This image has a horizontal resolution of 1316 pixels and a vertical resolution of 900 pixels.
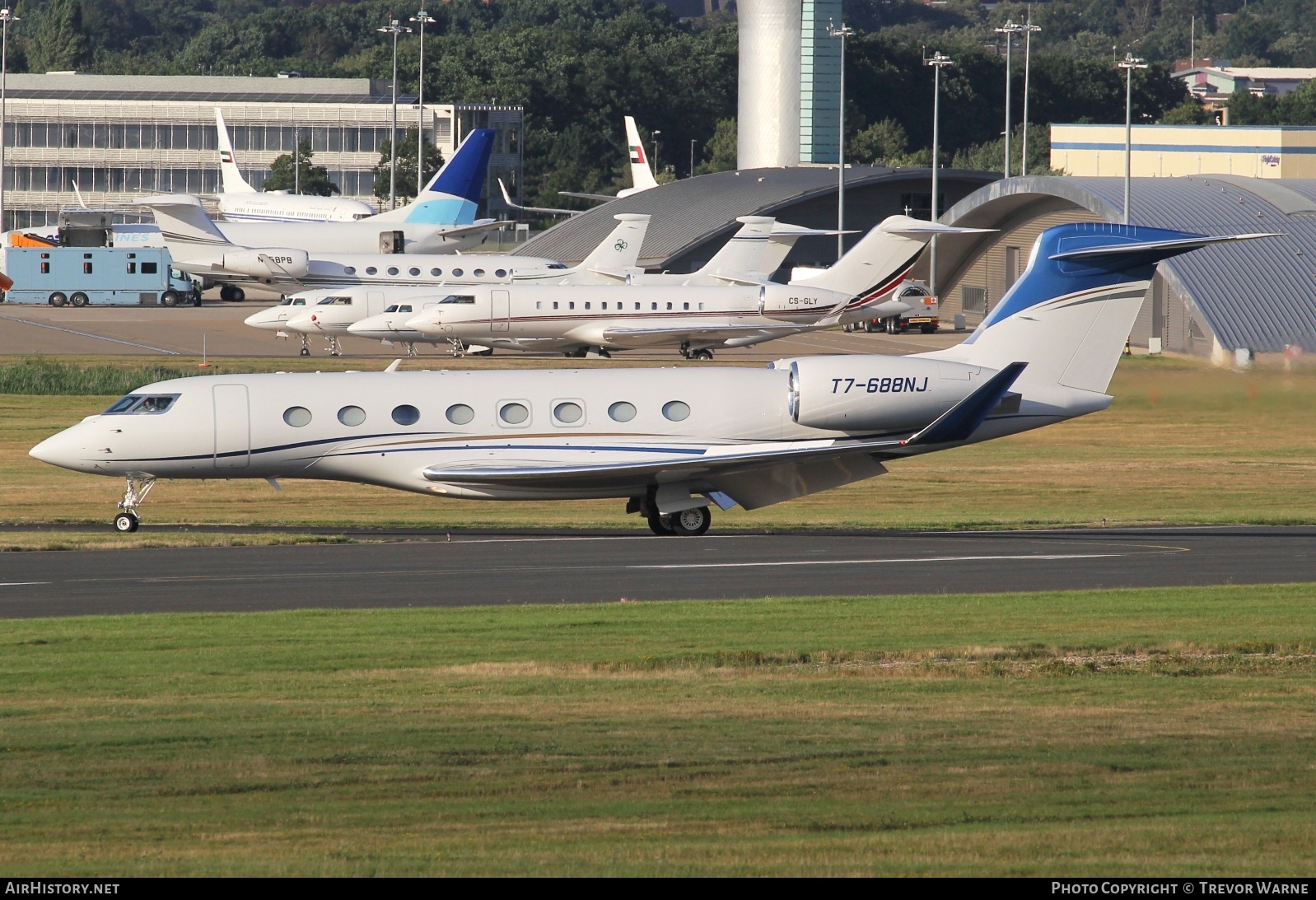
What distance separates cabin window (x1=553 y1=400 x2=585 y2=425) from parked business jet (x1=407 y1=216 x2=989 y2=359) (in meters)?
33.7

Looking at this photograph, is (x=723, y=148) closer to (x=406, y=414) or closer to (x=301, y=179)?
Answer: (x=301, y=179)

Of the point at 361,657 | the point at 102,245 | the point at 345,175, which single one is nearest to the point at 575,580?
the point at 361,657

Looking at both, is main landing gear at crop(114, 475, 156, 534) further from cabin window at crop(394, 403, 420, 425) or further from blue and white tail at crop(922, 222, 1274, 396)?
blue and white tail at crop(922, 222, 1274, 396)

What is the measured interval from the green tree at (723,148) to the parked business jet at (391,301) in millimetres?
99357

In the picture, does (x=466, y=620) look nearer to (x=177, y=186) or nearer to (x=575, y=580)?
(x=575, y=580)

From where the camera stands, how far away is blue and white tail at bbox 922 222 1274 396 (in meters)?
29.0

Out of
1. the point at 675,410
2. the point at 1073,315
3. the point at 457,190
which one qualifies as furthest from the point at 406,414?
the point at 457,190

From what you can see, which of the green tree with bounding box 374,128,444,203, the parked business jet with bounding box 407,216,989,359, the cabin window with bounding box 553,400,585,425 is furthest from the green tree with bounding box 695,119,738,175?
the cabin window with bounding box 553,400,585,425

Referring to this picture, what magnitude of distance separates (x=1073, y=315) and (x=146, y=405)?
15357 millimetres

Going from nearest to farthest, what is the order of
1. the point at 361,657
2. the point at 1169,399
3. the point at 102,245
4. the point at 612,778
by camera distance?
the point at 612,778, the point at 361,657, the point at 1169,399, the point at 102,245

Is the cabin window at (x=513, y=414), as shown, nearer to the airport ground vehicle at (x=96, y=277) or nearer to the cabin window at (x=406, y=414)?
the cabin window at (x=406, y=414)

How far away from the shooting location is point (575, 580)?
2353 centimetres

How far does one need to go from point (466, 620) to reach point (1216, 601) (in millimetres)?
9291

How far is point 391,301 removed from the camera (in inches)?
2591
